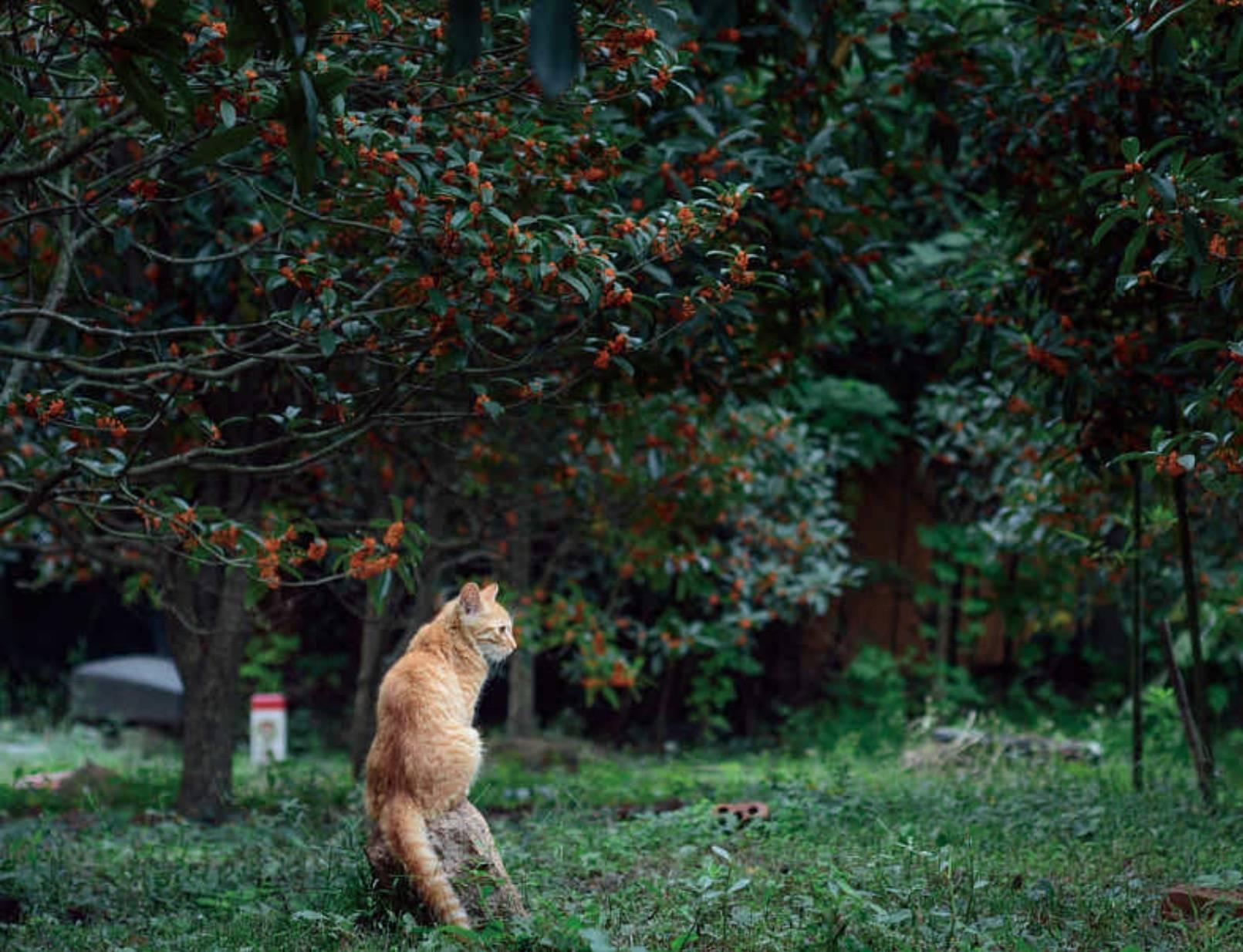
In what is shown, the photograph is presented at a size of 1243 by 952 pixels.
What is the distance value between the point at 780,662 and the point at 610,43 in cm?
866

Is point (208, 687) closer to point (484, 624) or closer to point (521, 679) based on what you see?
point (484, 624)

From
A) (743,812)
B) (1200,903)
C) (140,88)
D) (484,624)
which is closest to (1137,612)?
(743,812)

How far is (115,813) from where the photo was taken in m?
7.04

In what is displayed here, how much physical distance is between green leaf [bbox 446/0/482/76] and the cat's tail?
8.32ft

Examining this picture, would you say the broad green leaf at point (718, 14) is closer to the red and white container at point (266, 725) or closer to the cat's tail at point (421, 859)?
the cat's tail at point (421, 859)

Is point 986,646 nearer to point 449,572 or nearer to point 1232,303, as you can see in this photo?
point 449,572

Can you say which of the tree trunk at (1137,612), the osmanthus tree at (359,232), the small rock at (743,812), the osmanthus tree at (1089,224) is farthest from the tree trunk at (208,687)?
the tree trunk at (1137,612)

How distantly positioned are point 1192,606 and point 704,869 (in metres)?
2.44

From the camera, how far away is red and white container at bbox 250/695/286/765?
9172 mm

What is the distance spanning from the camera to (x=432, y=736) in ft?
13.4

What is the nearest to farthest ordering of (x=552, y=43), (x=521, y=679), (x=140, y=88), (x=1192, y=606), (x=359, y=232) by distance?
(x=552, y=43) < (x=140, y=88) < (x=359, y=232) < (x=1192, y=606) < (x=521, y=679)

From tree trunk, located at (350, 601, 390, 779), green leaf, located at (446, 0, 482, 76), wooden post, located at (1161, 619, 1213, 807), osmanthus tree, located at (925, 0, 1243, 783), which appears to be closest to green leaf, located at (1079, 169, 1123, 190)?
osmanthus tree, located at (925, 0, 1243, 783)

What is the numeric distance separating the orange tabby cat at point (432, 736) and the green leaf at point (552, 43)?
8.56 feet

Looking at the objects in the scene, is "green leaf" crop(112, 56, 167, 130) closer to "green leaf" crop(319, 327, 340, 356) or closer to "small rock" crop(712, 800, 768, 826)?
"green leaf" crop(319, 327, 340, 356)
